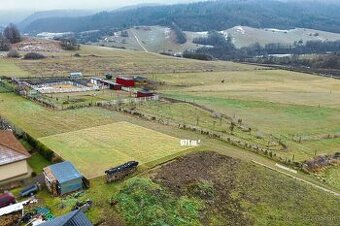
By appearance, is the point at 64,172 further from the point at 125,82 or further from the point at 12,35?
the point at 12,35

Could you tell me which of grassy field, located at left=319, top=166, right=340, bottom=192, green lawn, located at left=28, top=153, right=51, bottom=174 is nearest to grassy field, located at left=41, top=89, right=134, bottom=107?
green lawn, located at left=28, top=153, right=51, bottom=174

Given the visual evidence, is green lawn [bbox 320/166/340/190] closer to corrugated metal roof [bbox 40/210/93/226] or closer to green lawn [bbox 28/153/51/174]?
corrugated metal roof [bbox 40/210/93/226]

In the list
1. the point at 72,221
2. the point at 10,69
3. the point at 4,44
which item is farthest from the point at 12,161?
the point at 4,44

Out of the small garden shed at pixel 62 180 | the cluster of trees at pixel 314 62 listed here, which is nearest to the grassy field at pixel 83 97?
the small garden shed at pixel 62 180

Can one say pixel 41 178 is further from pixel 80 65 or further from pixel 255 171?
pixel 80 65

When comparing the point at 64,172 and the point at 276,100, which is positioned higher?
the point at 64,172

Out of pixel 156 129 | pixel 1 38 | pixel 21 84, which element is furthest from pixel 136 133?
pixel 1 38
